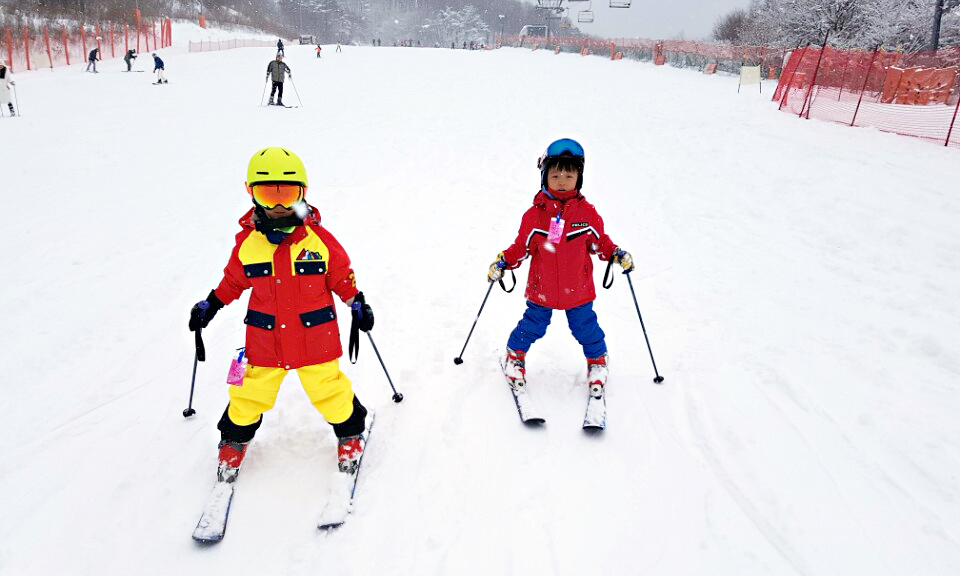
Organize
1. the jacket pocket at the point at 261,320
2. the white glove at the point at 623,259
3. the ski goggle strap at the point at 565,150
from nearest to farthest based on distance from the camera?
the jacket pocket at the point at 261,320, the ski goggle strap at the point at 565,150, the white glove at the point at 623,259

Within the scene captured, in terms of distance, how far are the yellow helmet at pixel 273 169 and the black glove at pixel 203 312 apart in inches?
30.6

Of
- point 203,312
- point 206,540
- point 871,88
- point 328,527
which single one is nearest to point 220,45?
point 871,88

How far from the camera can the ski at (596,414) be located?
3.62 m

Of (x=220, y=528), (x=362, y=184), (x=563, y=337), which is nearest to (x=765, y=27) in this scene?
(x=362, y=184)

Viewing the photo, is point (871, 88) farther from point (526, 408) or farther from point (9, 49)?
point (9, 49)

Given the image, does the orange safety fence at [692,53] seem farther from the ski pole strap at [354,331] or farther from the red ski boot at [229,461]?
the red ski boot at [229,461]

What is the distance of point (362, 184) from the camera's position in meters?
9.71

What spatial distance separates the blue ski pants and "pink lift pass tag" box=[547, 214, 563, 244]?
578 millimetres

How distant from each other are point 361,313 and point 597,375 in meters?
1.98

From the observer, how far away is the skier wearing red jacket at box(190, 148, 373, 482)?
114 inches

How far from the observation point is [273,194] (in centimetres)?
287

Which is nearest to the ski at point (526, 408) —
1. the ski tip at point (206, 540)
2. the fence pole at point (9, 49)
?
the ski tip at point (206, 540)

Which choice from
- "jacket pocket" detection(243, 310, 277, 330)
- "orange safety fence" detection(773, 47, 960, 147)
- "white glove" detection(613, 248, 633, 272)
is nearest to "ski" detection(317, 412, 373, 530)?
"jacket pocket" detection(243, 310, 277, 330)

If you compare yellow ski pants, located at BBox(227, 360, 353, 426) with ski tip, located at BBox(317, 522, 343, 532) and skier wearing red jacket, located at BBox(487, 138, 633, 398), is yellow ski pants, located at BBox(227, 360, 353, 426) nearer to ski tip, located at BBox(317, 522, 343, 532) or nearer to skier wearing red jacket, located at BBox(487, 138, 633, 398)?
ski tip, located at BBox(317, 522, 343, 532)
